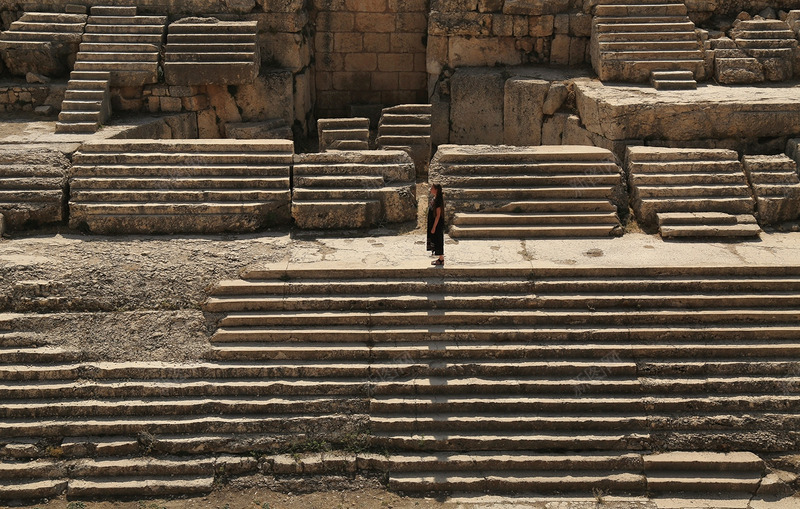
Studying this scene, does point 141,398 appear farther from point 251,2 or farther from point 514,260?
point 251,2

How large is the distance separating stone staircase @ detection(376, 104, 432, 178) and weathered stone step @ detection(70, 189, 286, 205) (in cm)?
332

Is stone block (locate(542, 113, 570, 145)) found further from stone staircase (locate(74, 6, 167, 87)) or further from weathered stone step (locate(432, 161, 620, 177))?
stone staircase (locate(74, 6, 167, 87))

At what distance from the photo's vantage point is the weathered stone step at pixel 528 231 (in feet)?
29.2

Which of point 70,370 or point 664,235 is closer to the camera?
point 70,370

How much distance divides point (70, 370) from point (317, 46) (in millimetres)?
8017

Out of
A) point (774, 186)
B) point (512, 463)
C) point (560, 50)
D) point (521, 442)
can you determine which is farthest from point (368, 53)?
point (512, 463)

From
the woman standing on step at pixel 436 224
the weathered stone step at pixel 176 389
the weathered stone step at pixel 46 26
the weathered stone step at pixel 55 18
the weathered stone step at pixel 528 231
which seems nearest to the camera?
the weathered stone step at pixel 176 389

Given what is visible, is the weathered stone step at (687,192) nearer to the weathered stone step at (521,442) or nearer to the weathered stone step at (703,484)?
the weathered stone step at (521,442)

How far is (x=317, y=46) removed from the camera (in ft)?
45.8

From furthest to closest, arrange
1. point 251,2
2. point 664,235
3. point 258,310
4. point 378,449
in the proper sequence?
1. point 251,2
2. point 664,235
3. point 258,310
4. point 378,449

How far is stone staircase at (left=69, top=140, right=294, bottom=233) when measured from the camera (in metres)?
8.96

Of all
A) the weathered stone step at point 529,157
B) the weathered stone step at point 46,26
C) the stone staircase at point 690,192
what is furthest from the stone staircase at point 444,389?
the weathered stone step at point 46,26

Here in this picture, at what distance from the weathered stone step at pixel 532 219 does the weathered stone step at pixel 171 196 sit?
78.9 inches

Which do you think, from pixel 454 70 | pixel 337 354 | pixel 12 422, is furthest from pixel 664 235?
pixel 12 422
